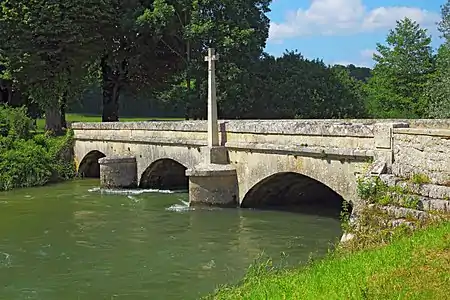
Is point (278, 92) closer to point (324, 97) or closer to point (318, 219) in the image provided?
point (324, 97)

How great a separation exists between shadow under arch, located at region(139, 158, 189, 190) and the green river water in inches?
118

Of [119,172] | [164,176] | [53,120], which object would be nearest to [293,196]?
[164,176]

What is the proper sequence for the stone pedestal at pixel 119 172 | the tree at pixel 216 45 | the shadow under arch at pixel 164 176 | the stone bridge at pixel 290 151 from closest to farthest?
the stone bridge at pixel 290 151
the shadow under arch at pixel 164 176
the stone pedestal at pixel 119 172
the tree at pixel 216 45

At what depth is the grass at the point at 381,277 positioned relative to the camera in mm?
6023

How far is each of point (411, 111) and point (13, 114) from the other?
21.9 m

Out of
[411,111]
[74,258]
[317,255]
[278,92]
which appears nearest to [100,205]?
[74,258]

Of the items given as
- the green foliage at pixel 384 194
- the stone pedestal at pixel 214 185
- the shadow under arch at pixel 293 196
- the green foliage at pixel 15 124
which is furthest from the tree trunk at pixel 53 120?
the green foliage at pixel 384 194

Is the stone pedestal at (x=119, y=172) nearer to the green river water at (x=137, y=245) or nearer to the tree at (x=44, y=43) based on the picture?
the green river water at (x=137, y=245)

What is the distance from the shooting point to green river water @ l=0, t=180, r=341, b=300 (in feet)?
35.8

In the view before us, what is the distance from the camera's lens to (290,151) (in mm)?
16062

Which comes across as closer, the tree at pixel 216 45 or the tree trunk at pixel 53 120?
the tree at pixel 216 45

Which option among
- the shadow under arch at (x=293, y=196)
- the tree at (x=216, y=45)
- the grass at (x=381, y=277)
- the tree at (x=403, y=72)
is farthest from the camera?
the tree at (x=403, y=72)

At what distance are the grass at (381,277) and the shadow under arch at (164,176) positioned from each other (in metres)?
16.2

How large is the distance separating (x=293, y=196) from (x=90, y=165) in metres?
13.9
